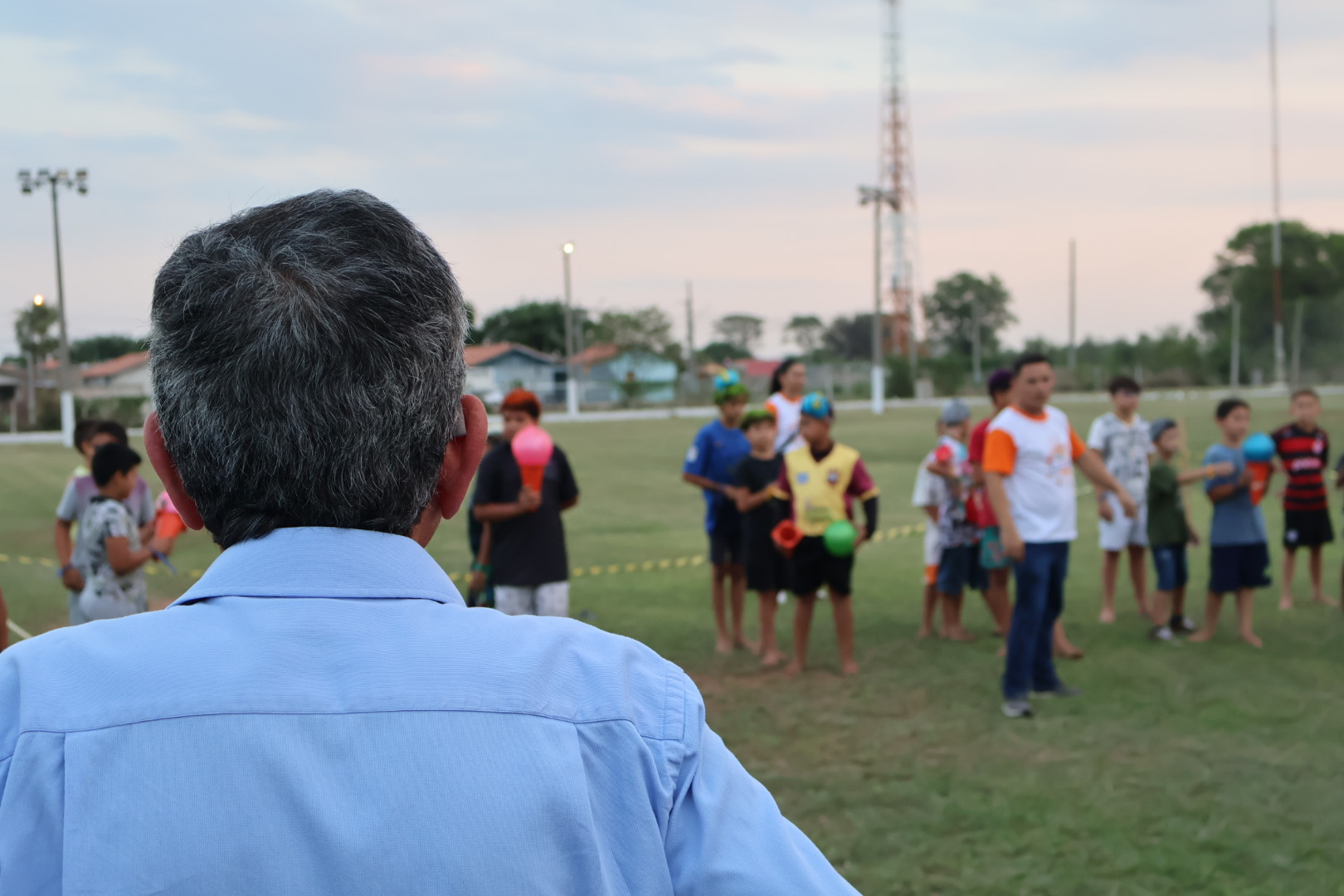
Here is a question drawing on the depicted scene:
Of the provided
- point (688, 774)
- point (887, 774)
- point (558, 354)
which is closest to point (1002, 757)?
A: point (887, 774)

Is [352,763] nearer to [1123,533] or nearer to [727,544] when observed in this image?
[727,544]

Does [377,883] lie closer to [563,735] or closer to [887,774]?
[563,735]

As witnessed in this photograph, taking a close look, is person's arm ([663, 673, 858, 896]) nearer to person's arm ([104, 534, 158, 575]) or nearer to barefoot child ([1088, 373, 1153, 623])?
person's arm ([104, 534, 158, 575])

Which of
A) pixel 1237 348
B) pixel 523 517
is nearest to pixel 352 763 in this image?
pixel 523 517

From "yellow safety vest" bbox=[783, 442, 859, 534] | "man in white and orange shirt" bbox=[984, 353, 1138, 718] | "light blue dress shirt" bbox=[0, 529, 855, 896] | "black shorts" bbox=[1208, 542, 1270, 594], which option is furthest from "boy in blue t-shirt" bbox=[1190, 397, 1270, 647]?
"light blue dress shirt" bbox=[0, 529, 855, 896]

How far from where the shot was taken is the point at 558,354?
8212cm

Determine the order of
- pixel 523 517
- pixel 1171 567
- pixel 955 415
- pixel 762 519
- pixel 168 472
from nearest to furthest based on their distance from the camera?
1. pixel 168 472
2. pixel 523 517
3. pixel 762 519
4. pixel 1171 567
5. pixel 955 415

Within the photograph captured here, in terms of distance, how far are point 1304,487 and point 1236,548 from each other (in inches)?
67.3

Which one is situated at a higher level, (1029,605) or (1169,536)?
(1169,536)

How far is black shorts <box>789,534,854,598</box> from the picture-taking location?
7.32 m

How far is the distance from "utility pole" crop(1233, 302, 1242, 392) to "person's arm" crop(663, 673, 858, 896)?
197ft

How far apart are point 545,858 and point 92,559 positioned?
209 inches

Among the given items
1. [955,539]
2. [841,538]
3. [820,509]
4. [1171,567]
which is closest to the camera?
[841,538]

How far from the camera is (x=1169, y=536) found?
26.7 ft
